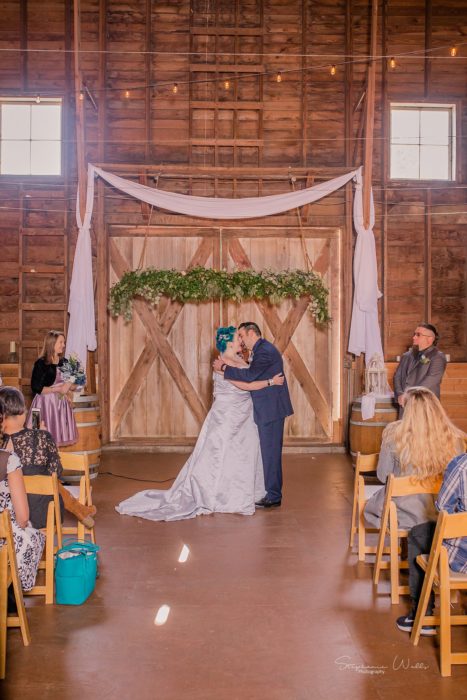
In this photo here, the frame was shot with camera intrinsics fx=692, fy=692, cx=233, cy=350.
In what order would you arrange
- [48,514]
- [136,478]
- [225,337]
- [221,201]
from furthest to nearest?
[221,201]
[136,478]
[225,337]
[48,514]

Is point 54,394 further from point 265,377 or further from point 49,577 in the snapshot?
point 49,577

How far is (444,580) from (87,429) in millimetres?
5096

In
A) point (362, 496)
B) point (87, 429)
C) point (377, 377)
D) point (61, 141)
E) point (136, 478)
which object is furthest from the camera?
point (61, 141)

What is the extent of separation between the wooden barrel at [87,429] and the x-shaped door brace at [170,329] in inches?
86.4

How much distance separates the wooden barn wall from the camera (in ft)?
32.0

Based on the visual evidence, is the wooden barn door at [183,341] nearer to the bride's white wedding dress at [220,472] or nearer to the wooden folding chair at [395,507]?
the bride's white wedding dress at [220,472]

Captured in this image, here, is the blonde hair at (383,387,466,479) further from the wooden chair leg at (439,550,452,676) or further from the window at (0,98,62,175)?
the window at (0,98,62,175)

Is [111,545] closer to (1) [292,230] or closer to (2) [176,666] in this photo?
(2) [176,666]

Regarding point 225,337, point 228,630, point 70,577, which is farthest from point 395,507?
point 225,337

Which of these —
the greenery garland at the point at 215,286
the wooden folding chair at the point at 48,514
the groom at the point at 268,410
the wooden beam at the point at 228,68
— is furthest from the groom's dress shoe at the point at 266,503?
the wooden beam at the point at 228,68

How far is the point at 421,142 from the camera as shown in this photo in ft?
33.6

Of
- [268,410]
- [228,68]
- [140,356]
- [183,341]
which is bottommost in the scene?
[268,410]

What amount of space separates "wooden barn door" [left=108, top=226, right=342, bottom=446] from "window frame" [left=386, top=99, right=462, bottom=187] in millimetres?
1391

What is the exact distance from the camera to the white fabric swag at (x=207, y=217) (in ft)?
28.6
